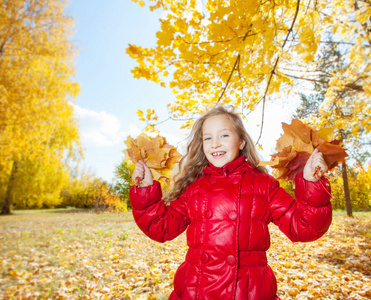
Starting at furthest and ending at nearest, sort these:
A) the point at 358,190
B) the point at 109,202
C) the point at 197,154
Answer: the point at 109,202 → the point at 358,190 → the point at 197,154

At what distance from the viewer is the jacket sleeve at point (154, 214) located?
1.29m

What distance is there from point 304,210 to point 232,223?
352 mm

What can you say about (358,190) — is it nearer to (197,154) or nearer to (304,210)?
(197,154)

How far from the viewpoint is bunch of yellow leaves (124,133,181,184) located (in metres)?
1.32

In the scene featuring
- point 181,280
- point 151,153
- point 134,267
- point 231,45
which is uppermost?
point 231,45

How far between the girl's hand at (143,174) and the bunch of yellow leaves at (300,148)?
23.3 inches

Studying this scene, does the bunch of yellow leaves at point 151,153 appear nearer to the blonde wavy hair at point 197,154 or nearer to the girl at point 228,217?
the girl at point 228,217

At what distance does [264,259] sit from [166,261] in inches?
124

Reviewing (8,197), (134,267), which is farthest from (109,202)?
(134,267)

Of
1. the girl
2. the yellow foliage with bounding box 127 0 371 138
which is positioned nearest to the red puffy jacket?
the girl

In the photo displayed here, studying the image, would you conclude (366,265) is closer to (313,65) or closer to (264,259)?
(264,259)

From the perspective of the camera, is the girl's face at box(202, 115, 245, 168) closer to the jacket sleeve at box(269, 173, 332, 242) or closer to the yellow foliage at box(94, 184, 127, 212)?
the jacket sleeve at box(269, 173, 332, 242)

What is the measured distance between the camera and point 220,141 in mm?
1448

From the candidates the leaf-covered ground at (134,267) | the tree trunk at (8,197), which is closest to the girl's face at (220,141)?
the leaf-covered ground at (134,267)
